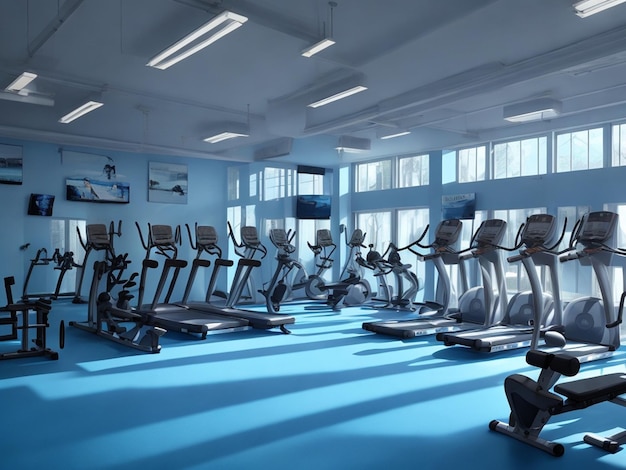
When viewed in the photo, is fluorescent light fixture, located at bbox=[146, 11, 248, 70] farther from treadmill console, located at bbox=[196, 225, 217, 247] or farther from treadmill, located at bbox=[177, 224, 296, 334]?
treadmill console, located at bbox=[196, 225, 217, 247]

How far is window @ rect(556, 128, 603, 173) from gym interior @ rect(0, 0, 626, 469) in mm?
33

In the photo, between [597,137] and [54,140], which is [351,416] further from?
[54,140]

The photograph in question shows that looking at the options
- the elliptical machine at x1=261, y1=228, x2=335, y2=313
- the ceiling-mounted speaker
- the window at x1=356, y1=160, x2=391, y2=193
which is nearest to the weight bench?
the elliptical machine at x1=261, y1=228, x2=335, y2=313

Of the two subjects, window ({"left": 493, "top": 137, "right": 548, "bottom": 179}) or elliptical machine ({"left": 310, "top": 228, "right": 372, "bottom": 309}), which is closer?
window ({"left": 493, "top": 137, "right": 548, "bottom": 179})

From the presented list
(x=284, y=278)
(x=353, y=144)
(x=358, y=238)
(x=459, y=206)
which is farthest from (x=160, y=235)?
(x=459, y=206)

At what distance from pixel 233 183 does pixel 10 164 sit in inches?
175

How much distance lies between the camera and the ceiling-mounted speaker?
33.2 ft

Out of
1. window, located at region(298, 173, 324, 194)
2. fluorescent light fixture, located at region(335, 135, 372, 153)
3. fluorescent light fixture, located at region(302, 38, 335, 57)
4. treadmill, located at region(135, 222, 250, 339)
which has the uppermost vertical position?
fluorescent light fixture, located at region(302, 38, 335, 57)

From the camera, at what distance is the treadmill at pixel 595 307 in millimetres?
5758

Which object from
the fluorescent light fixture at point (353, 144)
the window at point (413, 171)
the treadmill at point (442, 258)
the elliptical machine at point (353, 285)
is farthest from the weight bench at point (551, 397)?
the window at point (413, 171)

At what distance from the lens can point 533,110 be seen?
7465 mm

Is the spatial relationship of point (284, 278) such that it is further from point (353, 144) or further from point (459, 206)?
point (459, 206)

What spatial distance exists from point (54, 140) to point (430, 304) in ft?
24.7

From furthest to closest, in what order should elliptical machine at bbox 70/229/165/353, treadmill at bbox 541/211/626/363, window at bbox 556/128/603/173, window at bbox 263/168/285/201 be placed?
1. window at bbox 263/168/285/201
2. window at bbox 556/128/603/173
3. elliptical machine at bbox 70/229/165/353
4. treadmill at bbox 541/211/626/363
